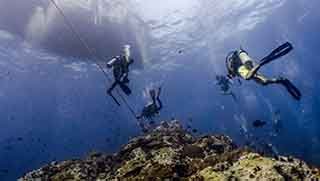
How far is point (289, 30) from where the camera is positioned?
4528 centimetres

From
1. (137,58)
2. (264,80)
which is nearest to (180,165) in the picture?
(264,80)

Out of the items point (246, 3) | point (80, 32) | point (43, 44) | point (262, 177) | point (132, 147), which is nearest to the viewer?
point (262, 177)

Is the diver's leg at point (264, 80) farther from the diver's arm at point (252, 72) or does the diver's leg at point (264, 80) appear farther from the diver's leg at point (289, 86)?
the diver's arm at point (252, 72)

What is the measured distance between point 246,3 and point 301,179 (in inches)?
1152

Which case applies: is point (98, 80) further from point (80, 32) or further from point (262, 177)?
point (262, 177)

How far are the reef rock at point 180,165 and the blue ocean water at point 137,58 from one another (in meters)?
15.1

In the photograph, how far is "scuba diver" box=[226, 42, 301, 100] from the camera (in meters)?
8.24

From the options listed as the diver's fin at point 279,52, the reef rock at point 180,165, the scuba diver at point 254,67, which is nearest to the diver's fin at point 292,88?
the scuba diver at point 254,67

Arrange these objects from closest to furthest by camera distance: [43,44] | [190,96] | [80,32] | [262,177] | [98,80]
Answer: [262,177] < [80,32] < [43,44] < [98,80] < [190,96]

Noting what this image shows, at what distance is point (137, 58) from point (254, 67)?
2941 cm

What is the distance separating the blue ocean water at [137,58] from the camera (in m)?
28.3

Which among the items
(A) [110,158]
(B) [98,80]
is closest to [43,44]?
(B) [98,80]

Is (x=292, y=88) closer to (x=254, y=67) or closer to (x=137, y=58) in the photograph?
(x=254, y=67)

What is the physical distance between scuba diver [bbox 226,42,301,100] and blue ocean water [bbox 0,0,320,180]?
704 inches
